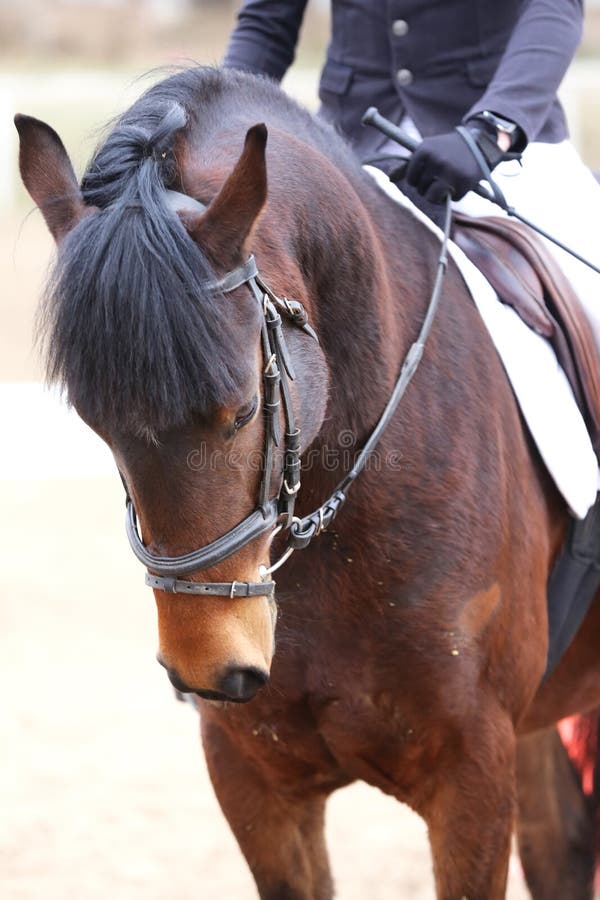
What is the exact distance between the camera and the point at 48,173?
2189 mm

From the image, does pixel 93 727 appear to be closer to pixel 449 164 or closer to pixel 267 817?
pixel 267 817

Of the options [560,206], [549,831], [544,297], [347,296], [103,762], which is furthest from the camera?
[103,762]

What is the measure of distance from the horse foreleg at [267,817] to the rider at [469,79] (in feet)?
3.91

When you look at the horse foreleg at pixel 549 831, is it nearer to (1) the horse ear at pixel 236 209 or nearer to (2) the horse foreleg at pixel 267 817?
(2) the horse foreleg at pixel 267 817

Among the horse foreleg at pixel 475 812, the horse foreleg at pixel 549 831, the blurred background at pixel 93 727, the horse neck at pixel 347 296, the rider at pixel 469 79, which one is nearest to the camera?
the horse neck at pixel 347 296

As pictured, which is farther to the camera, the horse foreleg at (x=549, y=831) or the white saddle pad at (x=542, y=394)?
the horse foreleg at (x=549, y=831)

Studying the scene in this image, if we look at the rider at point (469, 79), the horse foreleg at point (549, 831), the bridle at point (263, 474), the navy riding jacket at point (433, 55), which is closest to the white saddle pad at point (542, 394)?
the rider at point (469, 79)

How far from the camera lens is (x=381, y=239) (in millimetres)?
2617

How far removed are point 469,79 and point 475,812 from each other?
1.62 meters

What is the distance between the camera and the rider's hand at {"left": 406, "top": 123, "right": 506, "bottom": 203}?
8.55ft

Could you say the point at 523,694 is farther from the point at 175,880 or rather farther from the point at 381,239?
the point at 175,880

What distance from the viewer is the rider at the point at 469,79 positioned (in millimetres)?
2814

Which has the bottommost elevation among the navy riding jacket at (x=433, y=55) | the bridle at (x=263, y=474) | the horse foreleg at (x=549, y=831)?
the horse foreleg at (x=549, y=831)

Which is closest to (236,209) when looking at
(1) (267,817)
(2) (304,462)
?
(2) (304,462)
